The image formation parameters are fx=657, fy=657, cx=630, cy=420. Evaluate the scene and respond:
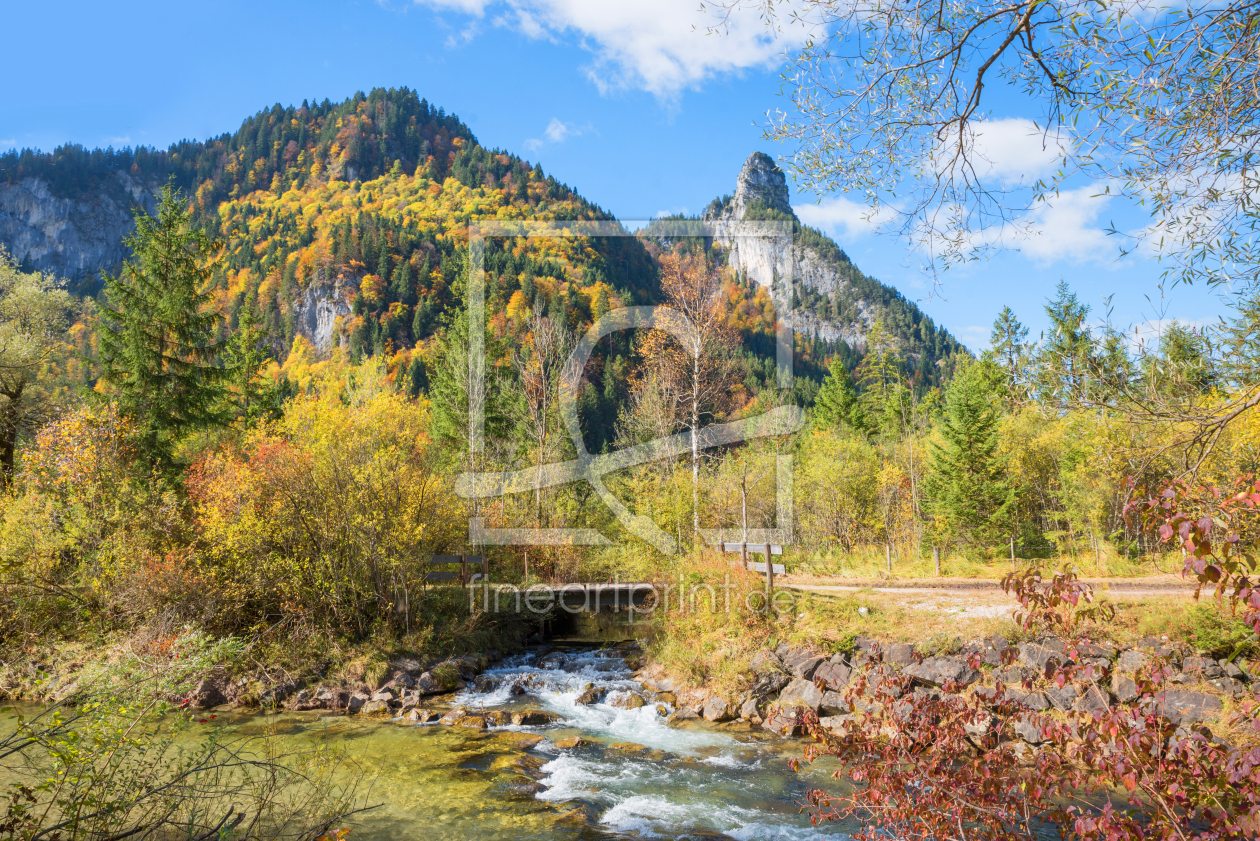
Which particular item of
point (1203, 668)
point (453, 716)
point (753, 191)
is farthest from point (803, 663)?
point (753, 191)

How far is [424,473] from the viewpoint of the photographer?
17.9 metres

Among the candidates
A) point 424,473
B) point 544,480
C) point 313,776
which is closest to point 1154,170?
point 313,776

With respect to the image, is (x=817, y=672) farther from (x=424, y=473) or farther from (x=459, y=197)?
(x=459, y=197)

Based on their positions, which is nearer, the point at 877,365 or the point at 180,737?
the point at 180,737

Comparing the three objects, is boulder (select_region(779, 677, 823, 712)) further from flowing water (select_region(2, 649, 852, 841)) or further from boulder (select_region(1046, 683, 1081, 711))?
boulder (select_region(1046, 683, 1081, 711))

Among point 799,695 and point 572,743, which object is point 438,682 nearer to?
point 572,743

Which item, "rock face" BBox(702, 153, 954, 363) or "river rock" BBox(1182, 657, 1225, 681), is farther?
"rock face" BBox(702, 153, 954, 363)

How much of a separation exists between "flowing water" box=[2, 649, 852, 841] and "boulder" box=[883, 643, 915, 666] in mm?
2647

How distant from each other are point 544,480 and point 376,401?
6.45m

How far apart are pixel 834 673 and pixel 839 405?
3335 centimetres

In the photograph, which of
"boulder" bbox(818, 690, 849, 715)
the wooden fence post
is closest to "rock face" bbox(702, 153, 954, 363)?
the wooden fence post

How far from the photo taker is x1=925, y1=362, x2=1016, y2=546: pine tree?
28.9 m

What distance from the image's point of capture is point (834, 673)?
1273cm

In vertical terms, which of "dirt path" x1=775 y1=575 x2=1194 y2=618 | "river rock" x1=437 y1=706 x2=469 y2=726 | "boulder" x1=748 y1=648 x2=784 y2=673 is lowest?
"river rock" x1=437 y1=706 x2=469 y2=726
